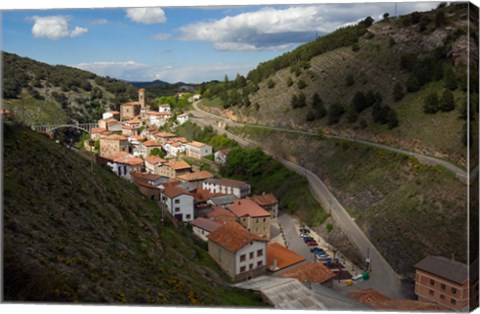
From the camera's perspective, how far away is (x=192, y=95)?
10148 millimetres

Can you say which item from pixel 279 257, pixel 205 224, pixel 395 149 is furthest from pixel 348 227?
pixel 205 224

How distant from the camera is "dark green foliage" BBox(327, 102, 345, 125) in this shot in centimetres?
1130

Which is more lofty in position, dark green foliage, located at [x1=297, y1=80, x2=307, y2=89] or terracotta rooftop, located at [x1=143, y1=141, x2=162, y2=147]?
dark green foliage, located at [x1=297, y1=80, x2=307, y2=89]

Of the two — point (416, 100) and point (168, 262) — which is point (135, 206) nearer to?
point (168, 262)

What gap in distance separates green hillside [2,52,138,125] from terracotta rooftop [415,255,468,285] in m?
6.64

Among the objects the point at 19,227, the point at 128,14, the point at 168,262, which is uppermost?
the point at 128,14

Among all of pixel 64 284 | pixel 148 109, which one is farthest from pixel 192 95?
pixel 64 284

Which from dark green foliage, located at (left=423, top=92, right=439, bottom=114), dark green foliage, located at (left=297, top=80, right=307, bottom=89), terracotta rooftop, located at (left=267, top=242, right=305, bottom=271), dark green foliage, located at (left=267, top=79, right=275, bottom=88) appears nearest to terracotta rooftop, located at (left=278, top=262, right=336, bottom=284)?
terracotta rooftop, located at (left=267, top=242, right=305, bottom=271)

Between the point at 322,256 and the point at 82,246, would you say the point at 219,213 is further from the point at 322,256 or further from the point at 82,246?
the point at 82,246

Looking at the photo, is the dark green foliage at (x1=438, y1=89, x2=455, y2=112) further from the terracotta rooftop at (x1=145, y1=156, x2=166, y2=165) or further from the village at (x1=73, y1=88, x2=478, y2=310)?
the terracotta rooftop at (x1=145, y1=156, x2=166, y2=165)

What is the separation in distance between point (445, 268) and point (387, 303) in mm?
927

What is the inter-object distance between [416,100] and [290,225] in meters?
4.07

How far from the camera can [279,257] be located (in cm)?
767

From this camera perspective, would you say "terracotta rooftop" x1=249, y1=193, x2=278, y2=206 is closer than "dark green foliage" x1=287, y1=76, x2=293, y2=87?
Yes
